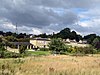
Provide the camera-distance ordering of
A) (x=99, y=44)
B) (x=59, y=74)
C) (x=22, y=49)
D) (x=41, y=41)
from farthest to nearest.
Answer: (x=41, y=41) < (x=99, y=44) < (x=22, y=49) < (x=59, y=74)

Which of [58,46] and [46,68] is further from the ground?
[58,46]

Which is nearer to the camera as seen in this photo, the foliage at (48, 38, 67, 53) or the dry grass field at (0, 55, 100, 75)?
the dry grass field at (0, 55, 100, 75)

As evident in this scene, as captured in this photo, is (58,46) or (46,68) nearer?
(46,68)

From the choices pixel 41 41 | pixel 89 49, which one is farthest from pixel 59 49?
pixel 41 41

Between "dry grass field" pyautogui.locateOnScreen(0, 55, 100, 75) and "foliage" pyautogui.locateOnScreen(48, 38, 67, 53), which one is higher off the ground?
"foliage" pyautogui.locateOnScreen(48, 38, 67, 53)

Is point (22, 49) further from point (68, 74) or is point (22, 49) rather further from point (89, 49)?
point (68, 74)

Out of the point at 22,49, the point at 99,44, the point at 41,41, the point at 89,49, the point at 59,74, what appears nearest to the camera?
the point at 59,74

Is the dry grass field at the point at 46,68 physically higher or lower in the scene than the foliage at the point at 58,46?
lower

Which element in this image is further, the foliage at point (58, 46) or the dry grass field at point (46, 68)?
the foliage at point (58, 46)

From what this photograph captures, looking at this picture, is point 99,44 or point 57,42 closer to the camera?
point 57,42

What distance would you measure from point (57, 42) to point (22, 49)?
23.5m

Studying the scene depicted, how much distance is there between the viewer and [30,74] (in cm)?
1416

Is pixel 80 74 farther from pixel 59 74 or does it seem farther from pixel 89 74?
pixel 59 74

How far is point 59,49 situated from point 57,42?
2394mm
